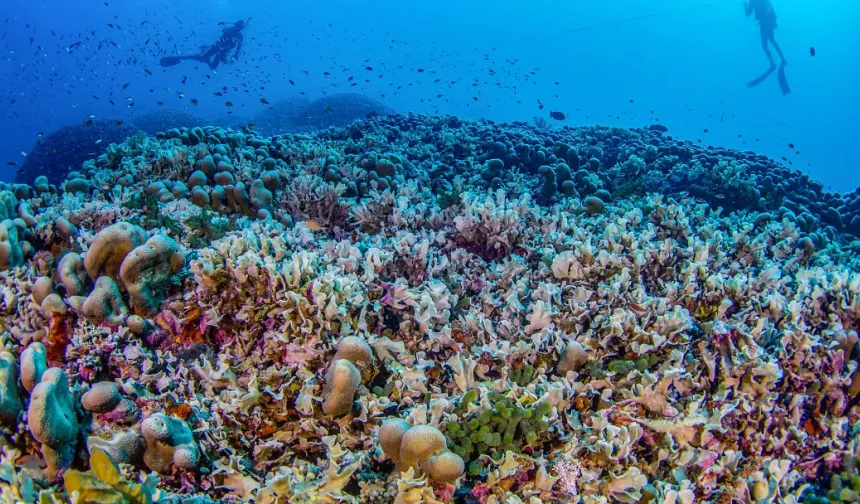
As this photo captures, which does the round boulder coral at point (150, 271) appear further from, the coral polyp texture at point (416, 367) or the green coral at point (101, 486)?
the green coral at point (101, 486)

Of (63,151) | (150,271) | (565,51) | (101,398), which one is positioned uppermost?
(565,51)

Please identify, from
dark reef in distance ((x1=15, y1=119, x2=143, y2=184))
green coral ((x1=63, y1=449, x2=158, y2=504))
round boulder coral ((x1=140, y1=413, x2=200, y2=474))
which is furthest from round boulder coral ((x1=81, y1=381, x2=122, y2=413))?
dark reef in distance ((x1=15, y1=119, x2=143, y2=184))

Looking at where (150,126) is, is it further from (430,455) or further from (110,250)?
(430,455)

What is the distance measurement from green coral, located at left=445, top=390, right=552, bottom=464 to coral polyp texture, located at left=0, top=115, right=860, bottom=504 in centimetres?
1

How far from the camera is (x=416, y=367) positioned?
2.95 meters

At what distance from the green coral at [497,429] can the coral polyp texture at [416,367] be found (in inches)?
0.5

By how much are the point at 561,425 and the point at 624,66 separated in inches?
6823

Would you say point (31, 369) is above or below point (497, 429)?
below

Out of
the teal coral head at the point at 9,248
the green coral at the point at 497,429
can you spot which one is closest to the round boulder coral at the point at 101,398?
the green coral at the point at 497,429

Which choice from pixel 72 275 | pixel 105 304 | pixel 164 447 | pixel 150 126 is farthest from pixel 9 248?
pixel 150 126

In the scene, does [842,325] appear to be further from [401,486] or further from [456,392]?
[401,486]

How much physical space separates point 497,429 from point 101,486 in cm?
180

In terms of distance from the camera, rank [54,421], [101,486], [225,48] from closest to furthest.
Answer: [101,486] → [54,421] → [225,48]

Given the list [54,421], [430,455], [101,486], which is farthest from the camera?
[54,421]
